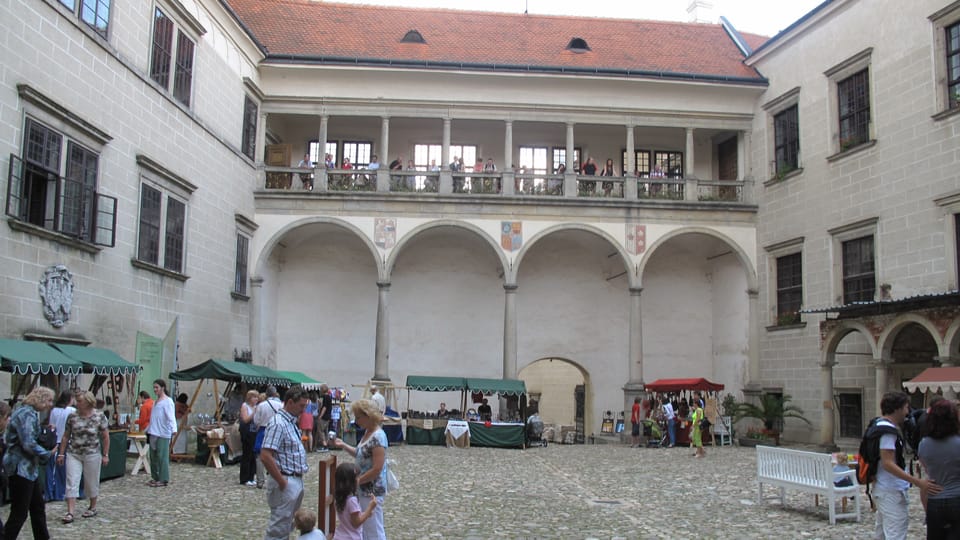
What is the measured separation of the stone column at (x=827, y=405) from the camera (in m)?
22.2

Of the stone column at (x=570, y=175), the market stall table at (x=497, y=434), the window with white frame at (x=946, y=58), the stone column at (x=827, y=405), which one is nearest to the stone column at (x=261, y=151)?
the stone column at (x=570, y=175)

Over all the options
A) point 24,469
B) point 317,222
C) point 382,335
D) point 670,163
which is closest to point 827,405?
point 670,163

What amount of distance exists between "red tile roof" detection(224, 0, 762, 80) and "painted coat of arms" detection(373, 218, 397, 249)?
4909 mm

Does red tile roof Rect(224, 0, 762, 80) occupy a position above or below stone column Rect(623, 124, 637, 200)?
above

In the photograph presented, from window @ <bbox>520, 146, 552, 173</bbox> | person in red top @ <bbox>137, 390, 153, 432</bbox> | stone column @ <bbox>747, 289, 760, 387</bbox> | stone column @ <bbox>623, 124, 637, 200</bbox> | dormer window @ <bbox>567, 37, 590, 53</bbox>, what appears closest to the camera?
person in red top @ <bbox>137, 390, 153, 432</bbox>

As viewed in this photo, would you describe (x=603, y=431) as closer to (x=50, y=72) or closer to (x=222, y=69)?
(x=222, y=69)

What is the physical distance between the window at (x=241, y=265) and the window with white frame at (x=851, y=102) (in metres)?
17.0

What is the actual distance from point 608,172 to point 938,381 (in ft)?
47.1

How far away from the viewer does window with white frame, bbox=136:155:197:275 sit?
1942cm

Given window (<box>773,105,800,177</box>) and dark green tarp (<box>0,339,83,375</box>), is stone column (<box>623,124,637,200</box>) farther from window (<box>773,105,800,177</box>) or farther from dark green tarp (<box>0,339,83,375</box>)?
dark green tarp (<box>0,339,83,375</box>)

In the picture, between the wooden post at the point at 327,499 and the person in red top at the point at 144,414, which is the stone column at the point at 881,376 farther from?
the wooden post at the point at 327,499

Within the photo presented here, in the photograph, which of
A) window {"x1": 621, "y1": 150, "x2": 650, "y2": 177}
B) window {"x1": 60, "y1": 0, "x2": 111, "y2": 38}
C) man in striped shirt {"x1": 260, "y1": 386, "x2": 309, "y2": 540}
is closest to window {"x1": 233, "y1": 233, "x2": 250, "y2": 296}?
window {"x1": 60, "y1": 0, "x2": 111, "y2": 38}

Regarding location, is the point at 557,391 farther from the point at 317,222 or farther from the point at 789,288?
the point at 317,222

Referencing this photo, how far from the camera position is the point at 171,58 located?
67.7 ft
